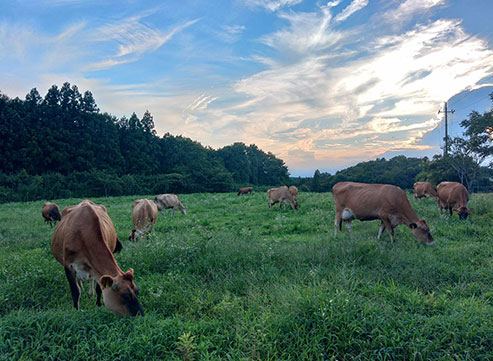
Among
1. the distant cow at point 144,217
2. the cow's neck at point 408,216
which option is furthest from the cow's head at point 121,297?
the cow's neck at point 408,216

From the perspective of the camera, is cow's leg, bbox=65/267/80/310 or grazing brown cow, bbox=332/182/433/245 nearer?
cow's leg, bbox=65/267/80/310

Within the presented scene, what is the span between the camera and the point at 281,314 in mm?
3645

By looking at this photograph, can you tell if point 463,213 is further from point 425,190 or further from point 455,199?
point 425,190

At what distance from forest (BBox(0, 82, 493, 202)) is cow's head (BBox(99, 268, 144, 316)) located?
1355 inches

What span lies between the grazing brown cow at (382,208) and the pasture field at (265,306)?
2.43ft

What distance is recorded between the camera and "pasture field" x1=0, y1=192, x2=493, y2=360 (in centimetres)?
314

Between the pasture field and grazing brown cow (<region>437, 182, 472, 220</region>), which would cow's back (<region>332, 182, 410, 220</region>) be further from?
grazing brown cow (<region>437, 182, 472, 220</region>)

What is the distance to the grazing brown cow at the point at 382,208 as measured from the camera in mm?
8203

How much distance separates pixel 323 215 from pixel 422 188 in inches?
399

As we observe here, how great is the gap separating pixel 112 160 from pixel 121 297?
1998 inches

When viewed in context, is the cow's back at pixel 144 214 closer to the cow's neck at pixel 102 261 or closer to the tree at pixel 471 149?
the cow's neck at pixel 102 261

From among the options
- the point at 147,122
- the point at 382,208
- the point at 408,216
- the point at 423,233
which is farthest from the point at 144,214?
the point at 147,122

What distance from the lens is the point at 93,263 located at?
4.36 metres

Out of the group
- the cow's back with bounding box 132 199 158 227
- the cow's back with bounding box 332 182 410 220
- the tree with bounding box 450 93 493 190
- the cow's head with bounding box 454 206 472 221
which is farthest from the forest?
the cow's back with bounding box 132 199 158 227
